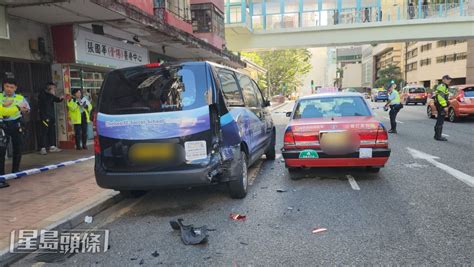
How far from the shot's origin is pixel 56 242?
14.1 feet

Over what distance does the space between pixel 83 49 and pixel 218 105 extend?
7046 millimetres

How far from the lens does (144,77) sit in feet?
17.3

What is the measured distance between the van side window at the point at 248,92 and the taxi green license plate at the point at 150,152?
2043 mm

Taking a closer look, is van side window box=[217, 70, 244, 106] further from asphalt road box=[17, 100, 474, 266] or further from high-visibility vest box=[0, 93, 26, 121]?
high-visibility vest box=[0, 93, 26, 121]

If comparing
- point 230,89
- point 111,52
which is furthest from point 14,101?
point 111,52

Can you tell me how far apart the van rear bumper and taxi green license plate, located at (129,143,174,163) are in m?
0.18

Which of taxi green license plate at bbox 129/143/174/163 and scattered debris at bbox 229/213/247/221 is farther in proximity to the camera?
taxi green license plate at bbox 129/143/174/163

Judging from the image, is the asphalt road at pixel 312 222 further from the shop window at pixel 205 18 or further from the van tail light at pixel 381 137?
the shop window at pixel 205 18

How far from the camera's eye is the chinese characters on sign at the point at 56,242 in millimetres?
4117

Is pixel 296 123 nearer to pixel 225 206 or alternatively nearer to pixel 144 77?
pixel 225 206

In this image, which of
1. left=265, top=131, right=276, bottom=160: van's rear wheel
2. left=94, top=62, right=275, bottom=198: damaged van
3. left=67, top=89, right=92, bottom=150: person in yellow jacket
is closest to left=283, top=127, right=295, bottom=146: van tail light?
left=94, top=62, right=275, bottom=198: damaged van

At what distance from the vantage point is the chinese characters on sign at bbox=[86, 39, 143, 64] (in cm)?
1131

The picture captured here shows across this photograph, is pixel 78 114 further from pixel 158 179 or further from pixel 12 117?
pixel 158 179

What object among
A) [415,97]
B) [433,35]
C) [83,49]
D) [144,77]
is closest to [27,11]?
[83,49]
